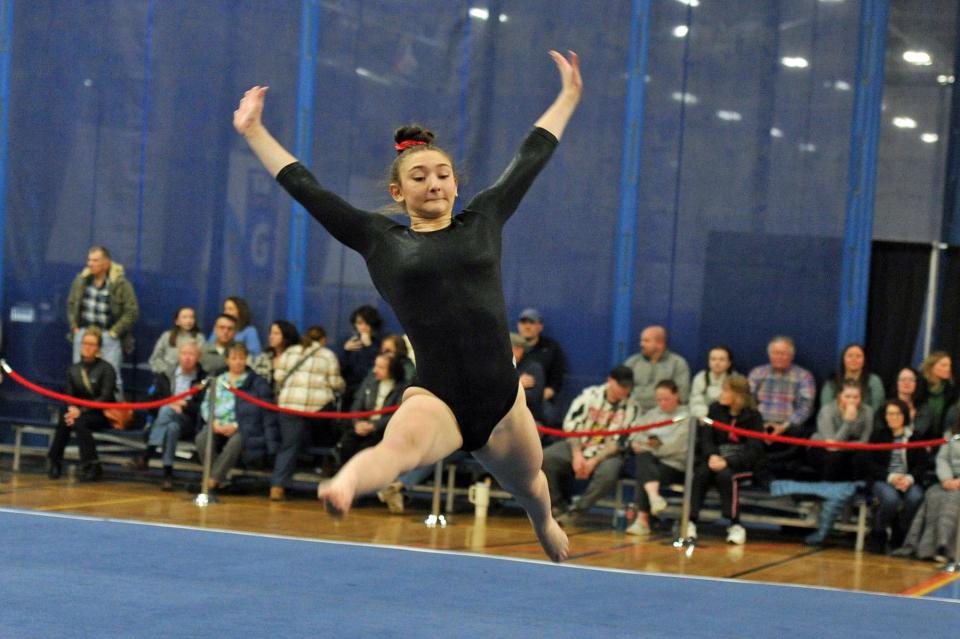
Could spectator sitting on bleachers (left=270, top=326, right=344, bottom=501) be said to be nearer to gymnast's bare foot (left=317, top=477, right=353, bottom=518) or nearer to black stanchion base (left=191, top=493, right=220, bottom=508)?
black stanchion base (left=191, top=493, right=220, bottom=508)

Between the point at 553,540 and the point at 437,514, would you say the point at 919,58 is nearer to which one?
the point at 437,514

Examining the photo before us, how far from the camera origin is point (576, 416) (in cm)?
1043

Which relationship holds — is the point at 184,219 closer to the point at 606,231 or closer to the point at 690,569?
the point at 606,231

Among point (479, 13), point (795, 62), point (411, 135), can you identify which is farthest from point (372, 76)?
point (411, 135)

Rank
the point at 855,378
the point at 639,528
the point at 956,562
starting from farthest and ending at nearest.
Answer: the point at 855,378
the point at 639,528
the point at 956,562

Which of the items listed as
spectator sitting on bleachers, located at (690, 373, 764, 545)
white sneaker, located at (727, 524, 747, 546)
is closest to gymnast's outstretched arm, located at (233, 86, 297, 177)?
spectator sitting on bleachers, located at (690, 373, 764, 545)

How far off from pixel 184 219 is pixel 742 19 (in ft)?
18.4

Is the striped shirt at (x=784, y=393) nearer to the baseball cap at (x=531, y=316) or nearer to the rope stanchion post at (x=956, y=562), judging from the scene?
the rope stanchion post at (x=956, y=562)

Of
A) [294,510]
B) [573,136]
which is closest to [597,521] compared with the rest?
[294,510]

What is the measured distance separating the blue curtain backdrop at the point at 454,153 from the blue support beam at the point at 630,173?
69 millimetres

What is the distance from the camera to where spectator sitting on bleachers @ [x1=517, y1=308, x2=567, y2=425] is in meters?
11.1

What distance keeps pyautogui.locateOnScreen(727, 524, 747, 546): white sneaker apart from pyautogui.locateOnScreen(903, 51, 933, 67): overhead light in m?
4.33

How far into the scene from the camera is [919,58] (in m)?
11.1

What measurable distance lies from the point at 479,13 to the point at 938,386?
17.1ft
